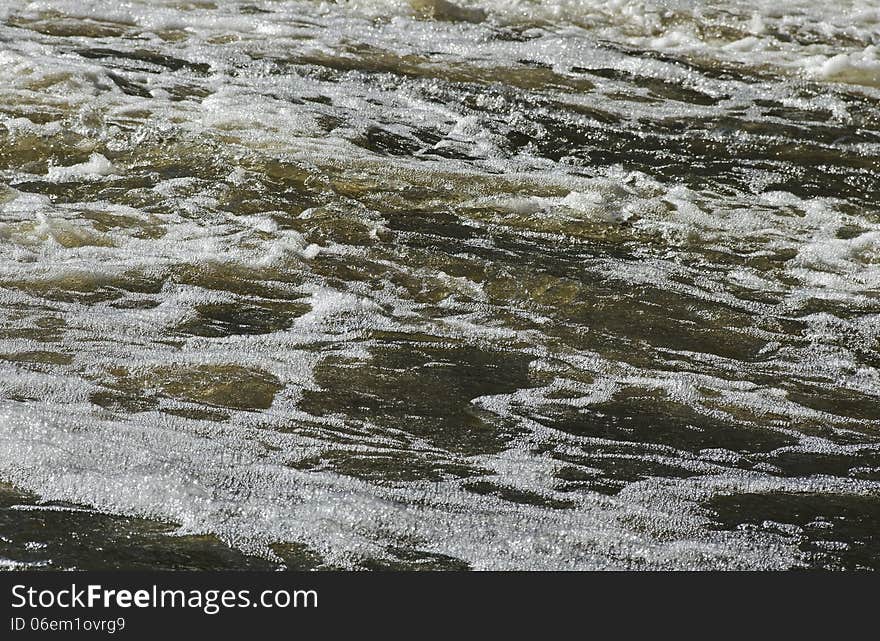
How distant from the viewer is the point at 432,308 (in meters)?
4.07

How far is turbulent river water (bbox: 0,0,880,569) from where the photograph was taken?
2.83 meters

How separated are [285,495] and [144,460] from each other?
496 mm

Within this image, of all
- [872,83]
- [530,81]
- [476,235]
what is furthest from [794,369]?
[872,83]

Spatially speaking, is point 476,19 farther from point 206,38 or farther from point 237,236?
point 237,236

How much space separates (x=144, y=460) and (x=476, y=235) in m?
2.29

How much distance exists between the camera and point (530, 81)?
280 inches

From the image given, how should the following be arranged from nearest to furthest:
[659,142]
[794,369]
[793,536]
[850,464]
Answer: [793,536]
[850,464]
[794,369]
[659,142]

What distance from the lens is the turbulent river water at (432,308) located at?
2.83 m

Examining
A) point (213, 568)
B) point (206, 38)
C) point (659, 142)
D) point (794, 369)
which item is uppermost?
point (206, 38)

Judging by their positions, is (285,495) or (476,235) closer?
(285,495)

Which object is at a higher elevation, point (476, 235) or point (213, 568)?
point (476, 235)

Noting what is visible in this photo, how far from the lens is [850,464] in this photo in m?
3.18

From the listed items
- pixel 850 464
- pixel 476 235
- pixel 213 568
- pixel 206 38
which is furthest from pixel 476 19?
pixel 213 568

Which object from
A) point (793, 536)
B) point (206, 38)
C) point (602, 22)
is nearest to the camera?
point (793, 536)
